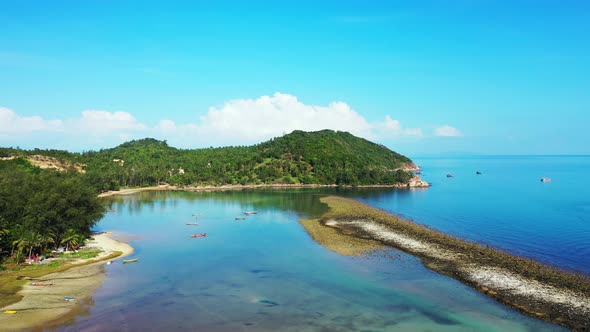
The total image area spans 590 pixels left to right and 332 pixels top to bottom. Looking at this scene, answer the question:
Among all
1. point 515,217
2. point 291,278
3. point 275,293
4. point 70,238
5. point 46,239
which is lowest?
point 275,293

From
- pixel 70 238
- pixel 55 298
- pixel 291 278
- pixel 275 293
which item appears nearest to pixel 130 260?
pixel 70 238

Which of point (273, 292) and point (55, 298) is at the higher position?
point (55, 298)

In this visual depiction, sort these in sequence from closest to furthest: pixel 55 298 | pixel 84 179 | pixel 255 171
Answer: pixel 55 298 → pixel 84 179 → pixel 255 171

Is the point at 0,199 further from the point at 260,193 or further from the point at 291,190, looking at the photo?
the point at 291,190

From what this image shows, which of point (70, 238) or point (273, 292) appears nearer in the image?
point (273, 292)

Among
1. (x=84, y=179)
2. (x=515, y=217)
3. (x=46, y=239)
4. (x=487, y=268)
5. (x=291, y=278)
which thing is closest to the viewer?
(x=291, y=278)

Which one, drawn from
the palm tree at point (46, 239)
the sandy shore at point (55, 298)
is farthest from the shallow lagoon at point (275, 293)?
the palm tree at point (46, 239)

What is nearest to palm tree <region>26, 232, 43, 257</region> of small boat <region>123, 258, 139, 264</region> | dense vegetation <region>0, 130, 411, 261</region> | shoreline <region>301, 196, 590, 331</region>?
dense vegetation <region>0, 130, 411, 261</region>

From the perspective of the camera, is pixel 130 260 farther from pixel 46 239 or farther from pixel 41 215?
pixel 41 215
